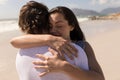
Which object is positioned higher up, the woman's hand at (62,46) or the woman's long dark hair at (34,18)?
the woman's long dark hair at (34,18)

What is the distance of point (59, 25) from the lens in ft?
6.49

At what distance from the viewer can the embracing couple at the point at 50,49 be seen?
1885mm

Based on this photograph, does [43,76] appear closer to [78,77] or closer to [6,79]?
[78,77]

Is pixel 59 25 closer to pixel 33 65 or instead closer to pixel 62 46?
pixel 62 46

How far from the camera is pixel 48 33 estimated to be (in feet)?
6.80

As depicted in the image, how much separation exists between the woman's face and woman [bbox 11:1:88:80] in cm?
4

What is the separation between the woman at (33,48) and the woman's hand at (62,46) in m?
0.04

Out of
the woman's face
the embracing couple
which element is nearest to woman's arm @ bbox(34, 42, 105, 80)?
the embracing couple

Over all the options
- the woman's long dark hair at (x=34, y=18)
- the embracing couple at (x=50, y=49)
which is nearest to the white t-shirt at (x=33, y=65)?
the embracing couple at (x=50, y=49)

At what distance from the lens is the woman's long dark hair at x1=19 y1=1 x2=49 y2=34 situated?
1.98 metres

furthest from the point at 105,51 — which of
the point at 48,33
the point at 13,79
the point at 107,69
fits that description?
the point at 48,33

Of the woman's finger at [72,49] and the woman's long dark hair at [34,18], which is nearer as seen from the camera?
the woman's finger at [72,49]

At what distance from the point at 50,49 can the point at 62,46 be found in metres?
0.08

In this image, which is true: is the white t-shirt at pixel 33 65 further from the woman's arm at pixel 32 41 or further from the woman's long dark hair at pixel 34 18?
the woman's long dark hair at pixel 34 18
